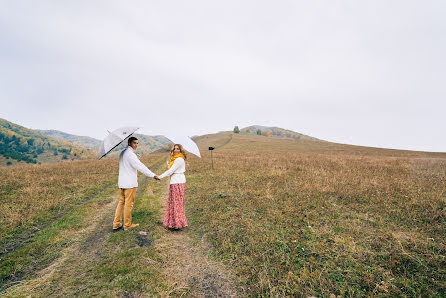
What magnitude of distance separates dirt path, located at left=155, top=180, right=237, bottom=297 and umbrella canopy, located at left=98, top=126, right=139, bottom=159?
346 cm

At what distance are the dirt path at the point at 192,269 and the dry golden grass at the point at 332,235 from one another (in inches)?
15.6

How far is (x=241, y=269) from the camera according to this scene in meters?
4.57

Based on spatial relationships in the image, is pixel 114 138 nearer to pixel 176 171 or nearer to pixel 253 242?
pixel 176 171

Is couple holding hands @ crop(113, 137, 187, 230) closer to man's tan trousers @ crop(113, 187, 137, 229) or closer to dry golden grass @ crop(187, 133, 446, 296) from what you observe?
man's tan trousers @ crop(113, 187, 137, 229)

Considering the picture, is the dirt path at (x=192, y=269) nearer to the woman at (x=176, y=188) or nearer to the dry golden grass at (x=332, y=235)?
the dry golden grass at (x=332, y=235)

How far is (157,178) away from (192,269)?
303 centimetres

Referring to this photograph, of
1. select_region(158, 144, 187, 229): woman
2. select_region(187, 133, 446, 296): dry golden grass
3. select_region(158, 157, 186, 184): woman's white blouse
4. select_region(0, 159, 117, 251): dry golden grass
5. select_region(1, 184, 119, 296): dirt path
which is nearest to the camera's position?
select_region(187, 133, 446, 296): dry golden grass

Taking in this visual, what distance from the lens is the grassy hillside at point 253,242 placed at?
13.3 feet

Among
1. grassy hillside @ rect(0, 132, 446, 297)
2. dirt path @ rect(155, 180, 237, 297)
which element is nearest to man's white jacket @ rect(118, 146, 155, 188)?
grassy hillside @ rect(0, 132, 446, 297)

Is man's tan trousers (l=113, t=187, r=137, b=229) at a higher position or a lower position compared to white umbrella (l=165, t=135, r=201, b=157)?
lower

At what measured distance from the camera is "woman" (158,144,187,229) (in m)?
6.40

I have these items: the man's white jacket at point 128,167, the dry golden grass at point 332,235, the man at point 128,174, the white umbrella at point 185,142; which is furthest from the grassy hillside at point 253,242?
the white umbrella at point 185,142

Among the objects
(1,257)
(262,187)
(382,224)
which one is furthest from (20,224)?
(382,224)

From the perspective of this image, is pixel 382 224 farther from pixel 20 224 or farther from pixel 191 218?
pixel 20 224
